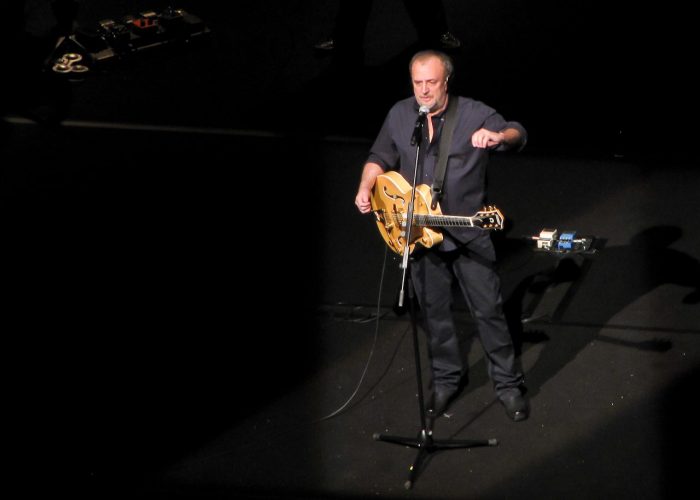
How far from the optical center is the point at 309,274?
8.16 m

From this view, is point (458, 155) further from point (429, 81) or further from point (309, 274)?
point (309, 274)

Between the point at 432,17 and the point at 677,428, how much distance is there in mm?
4401

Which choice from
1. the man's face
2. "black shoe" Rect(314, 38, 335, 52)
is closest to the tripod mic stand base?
the man's face

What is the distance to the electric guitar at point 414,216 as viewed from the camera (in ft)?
20.0

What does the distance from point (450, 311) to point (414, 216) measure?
739 mm

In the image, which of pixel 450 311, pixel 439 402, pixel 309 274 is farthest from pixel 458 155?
pixel 309 274

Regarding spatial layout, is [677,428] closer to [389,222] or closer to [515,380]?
[515,380]

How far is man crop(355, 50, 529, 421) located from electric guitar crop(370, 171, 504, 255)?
0.24 ft

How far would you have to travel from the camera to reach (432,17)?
9.87 m

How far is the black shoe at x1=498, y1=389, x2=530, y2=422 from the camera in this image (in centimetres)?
684

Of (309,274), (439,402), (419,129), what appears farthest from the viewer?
(309,274)

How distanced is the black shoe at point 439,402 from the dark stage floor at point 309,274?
0.27ft

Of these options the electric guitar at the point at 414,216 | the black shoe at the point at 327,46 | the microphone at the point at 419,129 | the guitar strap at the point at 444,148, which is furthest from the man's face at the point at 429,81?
the black shoe at the point at 327,46

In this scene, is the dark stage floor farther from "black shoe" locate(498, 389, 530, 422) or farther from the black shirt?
the black shirt
